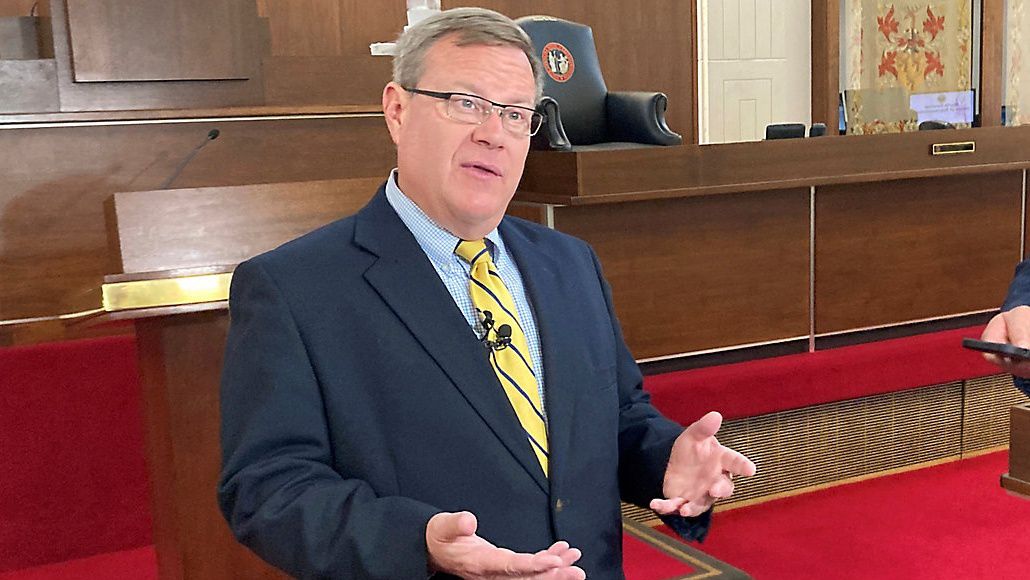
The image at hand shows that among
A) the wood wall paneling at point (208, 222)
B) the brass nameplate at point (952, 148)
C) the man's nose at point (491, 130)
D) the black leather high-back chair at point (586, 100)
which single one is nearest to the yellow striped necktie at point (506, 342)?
the man's nose at point (491, 130)

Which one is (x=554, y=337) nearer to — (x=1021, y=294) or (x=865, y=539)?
(x=1021, y=294)

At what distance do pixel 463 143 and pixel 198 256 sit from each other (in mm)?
974

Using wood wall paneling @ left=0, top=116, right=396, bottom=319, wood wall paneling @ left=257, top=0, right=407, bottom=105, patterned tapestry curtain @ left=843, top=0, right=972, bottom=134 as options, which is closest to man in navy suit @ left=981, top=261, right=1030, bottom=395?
wood wall paneling @ left=0, top=116, right=396, bottom=319

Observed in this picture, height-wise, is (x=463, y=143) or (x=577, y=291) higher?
(x=463, y=143)

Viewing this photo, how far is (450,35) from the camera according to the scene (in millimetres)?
1373

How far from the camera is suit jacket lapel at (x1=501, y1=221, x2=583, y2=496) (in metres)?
1.37

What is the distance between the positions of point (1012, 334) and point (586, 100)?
3.24 meters

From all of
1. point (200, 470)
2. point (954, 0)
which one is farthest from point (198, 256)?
point (954, 0)

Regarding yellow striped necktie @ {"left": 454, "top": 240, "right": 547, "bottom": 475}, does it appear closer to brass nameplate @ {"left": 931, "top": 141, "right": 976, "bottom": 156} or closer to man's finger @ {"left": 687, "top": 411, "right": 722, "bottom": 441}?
man's finger @ {"left": 687, "top": 411, "right": 722, "bottom": 441}

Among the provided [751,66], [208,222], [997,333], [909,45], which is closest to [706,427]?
[997,333]

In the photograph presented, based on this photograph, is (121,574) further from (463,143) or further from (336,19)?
(336,19)

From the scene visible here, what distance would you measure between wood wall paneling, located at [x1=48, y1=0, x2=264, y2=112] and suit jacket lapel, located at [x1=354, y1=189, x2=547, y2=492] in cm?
276

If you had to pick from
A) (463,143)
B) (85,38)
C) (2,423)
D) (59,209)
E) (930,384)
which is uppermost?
(85,38)

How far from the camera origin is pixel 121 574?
8.61ft
